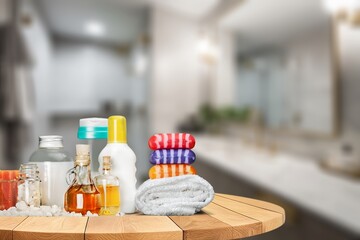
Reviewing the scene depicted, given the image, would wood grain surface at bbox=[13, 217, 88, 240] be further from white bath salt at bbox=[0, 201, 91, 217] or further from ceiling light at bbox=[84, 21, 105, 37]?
ceiling light at bbox=[84, 21, 105, 37]

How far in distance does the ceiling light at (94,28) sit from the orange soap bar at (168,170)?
2.53m

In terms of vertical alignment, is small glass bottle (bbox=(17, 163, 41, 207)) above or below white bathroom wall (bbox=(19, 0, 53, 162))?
below

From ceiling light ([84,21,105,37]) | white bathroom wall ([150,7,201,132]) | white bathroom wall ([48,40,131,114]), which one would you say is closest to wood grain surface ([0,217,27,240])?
white bathroom wall ([48,40,131,114])

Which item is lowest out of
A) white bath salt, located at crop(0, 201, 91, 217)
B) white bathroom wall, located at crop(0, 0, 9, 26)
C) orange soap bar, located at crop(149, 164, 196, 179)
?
white bath salt, located at crop(0, 201, 91, 217)

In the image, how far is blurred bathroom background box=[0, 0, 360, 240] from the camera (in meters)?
1.52

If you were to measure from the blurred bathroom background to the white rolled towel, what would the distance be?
0.52ft

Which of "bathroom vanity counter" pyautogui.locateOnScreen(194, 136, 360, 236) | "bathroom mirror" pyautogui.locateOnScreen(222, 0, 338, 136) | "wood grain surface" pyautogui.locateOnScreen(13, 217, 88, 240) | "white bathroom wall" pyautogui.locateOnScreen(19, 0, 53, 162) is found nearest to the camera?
"wood grain surface" pyautogui.locateOnScreen(13, 217, 88, 240)

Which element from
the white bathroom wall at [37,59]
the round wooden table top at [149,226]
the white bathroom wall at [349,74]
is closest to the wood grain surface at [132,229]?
the round wooden table top at [149,226]

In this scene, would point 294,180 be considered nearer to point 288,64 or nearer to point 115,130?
point 288,64

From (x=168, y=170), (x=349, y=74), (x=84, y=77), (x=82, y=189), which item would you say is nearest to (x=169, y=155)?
(x=168, y=170)

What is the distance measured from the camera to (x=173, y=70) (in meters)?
3.54

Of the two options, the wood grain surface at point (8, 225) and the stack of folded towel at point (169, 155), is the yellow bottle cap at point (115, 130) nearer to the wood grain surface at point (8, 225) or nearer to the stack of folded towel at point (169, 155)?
the stack of folded towel at point (169, 155)

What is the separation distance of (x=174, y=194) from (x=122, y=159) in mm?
88

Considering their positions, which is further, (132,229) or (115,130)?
(115,130)
